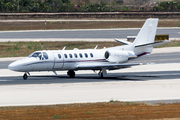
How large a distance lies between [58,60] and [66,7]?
3854 inches

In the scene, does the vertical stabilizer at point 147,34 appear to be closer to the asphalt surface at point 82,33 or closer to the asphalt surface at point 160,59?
the asphalt surface at point 160,59

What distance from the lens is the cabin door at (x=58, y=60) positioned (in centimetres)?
3131

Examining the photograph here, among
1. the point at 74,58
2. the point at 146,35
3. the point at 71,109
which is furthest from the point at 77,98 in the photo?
the point at 146,35

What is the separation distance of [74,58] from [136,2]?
341 ft

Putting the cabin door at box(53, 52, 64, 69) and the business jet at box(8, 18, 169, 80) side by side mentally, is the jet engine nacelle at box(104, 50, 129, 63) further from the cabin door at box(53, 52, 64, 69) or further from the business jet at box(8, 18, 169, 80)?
the cabin door at box(53, 52, 64, 69)

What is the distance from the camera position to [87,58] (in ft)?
108

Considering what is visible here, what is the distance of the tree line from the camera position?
125m

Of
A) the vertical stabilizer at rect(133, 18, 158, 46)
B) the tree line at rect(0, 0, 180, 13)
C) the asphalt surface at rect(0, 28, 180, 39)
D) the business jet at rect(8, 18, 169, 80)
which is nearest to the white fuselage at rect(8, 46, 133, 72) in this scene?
the business jet at rect(8, 18, 169, 80)

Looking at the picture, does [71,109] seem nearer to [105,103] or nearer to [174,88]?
[105,103]


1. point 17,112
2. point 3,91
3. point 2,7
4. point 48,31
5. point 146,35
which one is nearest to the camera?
point 17,112

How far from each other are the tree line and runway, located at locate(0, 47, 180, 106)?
293 feet

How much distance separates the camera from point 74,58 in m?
32.4

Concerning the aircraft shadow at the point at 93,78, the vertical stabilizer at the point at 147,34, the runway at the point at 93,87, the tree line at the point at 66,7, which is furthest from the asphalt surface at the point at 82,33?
the tree line at the point at 66,7

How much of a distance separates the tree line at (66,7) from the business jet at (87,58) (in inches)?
3505
